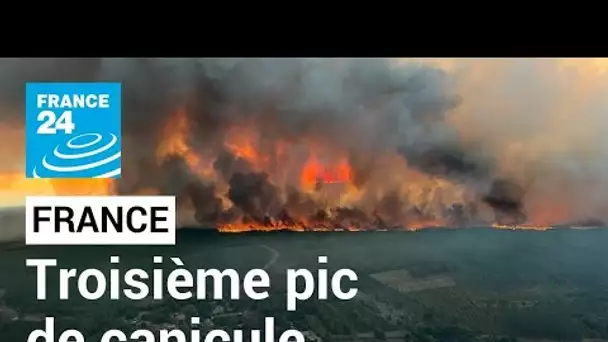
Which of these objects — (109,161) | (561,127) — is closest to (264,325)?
(109,161)

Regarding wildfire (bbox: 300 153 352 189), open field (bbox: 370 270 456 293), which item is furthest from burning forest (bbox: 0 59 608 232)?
open field (bbox: 370 270 456 293)

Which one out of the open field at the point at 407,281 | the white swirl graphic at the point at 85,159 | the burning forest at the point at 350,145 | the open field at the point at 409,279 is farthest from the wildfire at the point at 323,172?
the white swirl graphic at the point at 85,159

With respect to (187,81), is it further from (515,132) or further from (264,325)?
(515,132)

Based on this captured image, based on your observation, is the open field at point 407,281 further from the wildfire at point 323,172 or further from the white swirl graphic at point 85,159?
the white swirl graphic at point 85,159
